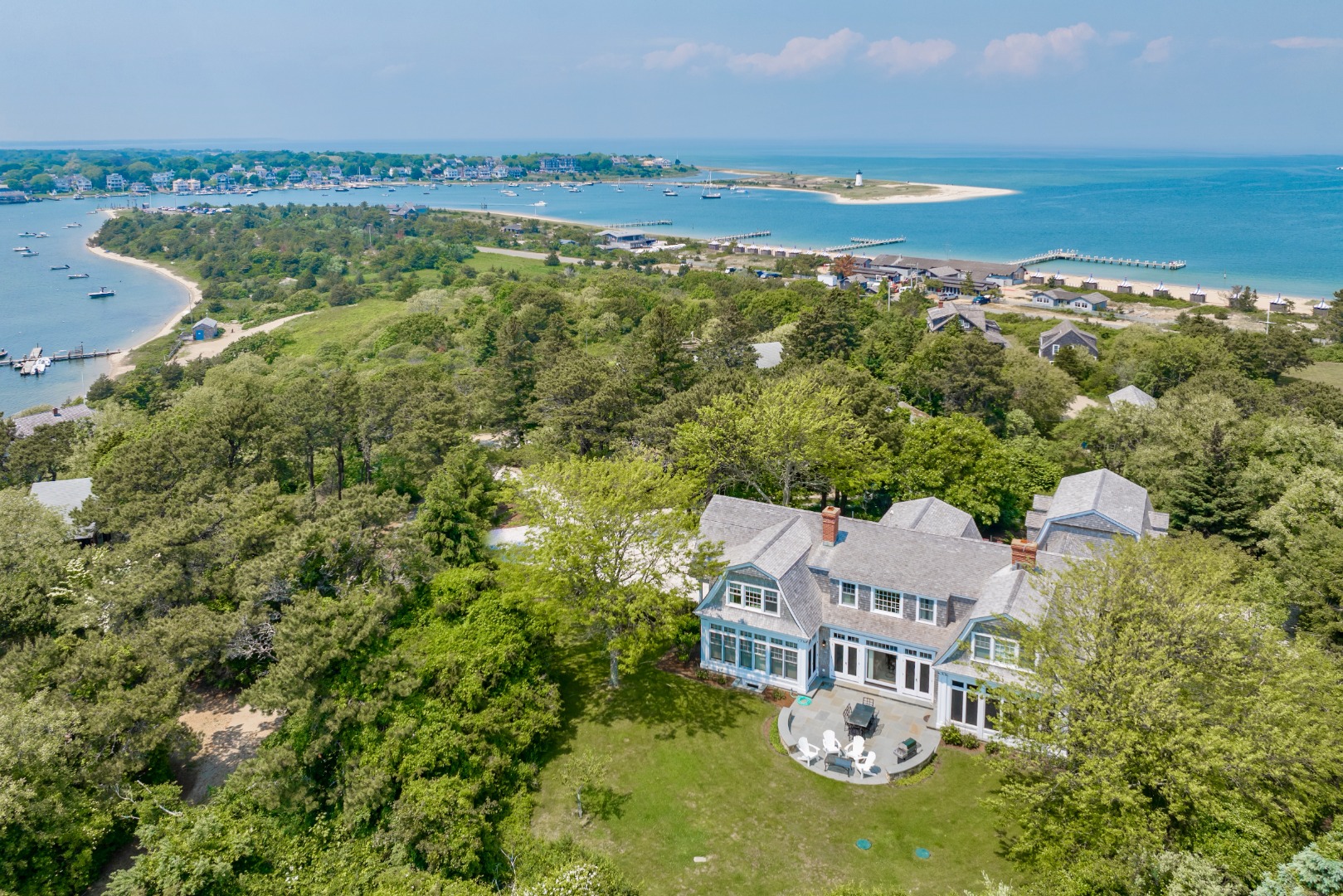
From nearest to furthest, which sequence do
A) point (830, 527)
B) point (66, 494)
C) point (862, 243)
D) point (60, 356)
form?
point (830, 527) → point (66, 494) → point (60, 356) → point (862, 243)

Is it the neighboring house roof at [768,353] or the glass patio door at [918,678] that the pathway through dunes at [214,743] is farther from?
Result: the neighboring house roof at [768,353]

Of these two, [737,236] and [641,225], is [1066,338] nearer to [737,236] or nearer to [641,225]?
[737,236]

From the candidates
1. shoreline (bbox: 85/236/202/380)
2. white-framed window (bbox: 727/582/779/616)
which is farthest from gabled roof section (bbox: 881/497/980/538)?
shoreline (bbox: 85/236/202/380)

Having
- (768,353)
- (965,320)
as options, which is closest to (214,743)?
(768,353)

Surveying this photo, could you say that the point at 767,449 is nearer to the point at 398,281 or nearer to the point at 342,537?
the point at 342,537

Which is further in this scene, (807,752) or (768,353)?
(768,353)
